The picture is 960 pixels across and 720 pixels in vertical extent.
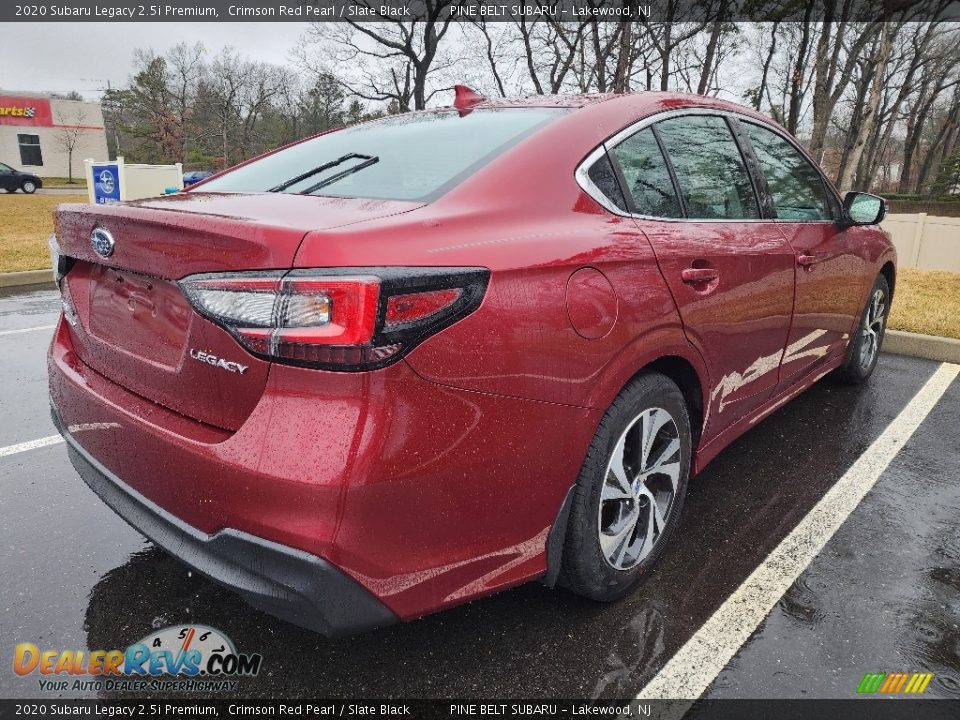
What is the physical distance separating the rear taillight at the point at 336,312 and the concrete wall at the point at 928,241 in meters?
15.6

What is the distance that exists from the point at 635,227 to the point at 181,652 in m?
1.93

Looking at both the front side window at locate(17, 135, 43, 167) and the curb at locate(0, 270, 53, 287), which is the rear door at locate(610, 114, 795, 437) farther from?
the front side window at locate(17, 135, 43, 167)

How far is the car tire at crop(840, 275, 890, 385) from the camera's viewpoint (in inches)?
173

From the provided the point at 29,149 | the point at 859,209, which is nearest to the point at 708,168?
the point at 859,209

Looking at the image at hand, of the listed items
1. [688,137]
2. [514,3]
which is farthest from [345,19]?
[688,137]

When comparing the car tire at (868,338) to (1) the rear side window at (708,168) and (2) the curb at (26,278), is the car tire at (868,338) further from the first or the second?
(2) the curb at (26,278)

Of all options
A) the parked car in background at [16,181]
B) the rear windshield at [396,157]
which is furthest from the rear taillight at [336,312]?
the parked car in background at [16,181]

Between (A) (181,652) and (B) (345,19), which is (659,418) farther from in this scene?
(B) (345,19)

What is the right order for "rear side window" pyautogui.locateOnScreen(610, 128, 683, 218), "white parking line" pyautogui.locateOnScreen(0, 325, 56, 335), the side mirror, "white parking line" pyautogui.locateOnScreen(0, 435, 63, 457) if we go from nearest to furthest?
1. "rear side window" pyautogui.locateOnScreen(610, 128, 683, 218)
2. "white parking line" pyautogui.locateOnScreen(0, 435, 63, 457)
3. the side mirror
4. "white parking line" pyautogui.locateOnScreen(0, 325, 56, 335)

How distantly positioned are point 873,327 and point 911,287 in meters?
4.93

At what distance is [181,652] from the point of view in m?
2.06

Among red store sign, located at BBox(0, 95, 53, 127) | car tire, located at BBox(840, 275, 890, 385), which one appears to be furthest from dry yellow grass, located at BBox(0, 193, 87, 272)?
red store sign, located at BBox(0, 95, 53, 127)

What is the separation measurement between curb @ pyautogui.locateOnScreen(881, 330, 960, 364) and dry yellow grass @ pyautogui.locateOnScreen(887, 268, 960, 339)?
0.63ft

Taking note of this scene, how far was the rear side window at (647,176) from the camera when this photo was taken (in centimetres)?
227
